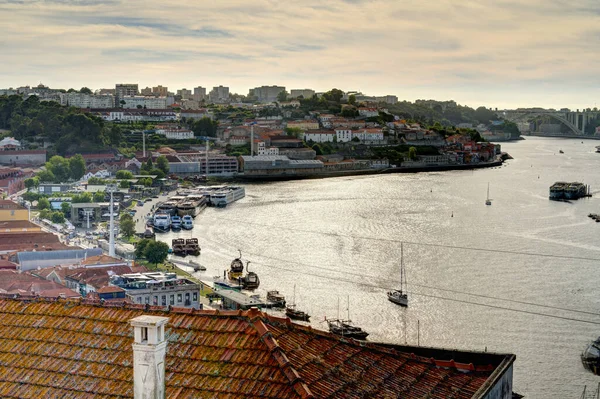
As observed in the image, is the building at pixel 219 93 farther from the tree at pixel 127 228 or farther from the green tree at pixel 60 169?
the tree at pixel 127 228

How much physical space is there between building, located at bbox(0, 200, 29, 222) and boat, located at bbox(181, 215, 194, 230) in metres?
3.33

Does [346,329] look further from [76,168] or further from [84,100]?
[84,100]

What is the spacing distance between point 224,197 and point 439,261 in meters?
9.74

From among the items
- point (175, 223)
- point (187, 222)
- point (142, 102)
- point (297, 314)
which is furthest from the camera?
point (142, 102)

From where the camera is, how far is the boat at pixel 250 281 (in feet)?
39.5

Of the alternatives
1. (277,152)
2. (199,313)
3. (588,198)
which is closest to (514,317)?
(199,313)

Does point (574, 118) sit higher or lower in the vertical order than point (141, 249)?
higher

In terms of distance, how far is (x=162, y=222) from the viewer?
1830cm

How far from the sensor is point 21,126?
110 ft

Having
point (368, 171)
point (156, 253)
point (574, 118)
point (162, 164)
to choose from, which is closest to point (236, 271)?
point (156, 253)

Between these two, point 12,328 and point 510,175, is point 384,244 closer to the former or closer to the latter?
point 12,328

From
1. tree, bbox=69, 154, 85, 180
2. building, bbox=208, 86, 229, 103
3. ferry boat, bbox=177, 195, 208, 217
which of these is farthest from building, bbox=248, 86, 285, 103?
ferry boat, bbox=177, 195, 208, 217

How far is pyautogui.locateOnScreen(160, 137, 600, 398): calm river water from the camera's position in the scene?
9.56 metres

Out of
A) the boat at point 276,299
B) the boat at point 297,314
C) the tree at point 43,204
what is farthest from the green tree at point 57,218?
the boat at point 297,314
